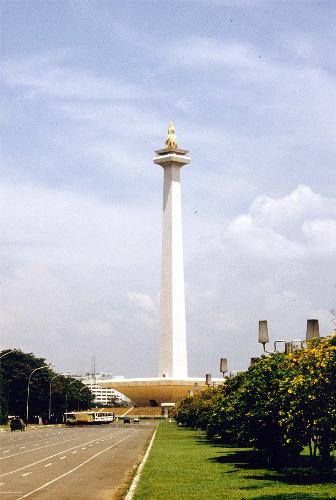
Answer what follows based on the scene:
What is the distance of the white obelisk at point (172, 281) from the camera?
134000 mm

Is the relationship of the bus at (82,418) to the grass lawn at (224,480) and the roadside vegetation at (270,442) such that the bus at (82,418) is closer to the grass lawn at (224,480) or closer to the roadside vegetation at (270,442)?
the roadside vegetation at (270,442)

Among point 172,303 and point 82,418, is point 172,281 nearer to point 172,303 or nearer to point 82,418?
point 172,303

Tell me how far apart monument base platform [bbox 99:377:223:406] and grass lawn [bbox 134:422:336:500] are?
318 ft

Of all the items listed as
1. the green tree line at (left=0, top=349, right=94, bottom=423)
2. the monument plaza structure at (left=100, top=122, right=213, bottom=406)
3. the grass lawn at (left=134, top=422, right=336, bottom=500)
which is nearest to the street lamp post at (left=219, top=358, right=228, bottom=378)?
the grass lawn at (left=134, top=422, right=336, bottom=500)

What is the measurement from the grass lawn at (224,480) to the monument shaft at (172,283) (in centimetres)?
9758

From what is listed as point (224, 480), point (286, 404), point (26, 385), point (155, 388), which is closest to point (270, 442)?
point (224, 480)

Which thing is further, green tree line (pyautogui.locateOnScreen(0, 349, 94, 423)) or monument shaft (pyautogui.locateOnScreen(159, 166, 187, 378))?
monument shaft (pyautogui.locateOnScreen(159, 166, 187, 378))

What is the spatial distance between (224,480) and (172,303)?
109m

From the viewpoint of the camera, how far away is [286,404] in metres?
A: 25.2

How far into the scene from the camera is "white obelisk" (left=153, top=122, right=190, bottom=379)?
134 meters

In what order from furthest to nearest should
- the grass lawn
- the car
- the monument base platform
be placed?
the monument base platform, the car, the grass lawn

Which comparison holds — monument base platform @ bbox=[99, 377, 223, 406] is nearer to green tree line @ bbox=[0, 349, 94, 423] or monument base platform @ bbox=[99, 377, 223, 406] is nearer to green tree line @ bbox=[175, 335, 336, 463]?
green tree line @ bbox=[0, 349, 94, 423]

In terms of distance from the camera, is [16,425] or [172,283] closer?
[16,425]

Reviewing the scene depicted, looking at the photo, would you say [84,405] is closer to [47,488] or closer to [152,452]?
[152,452]
